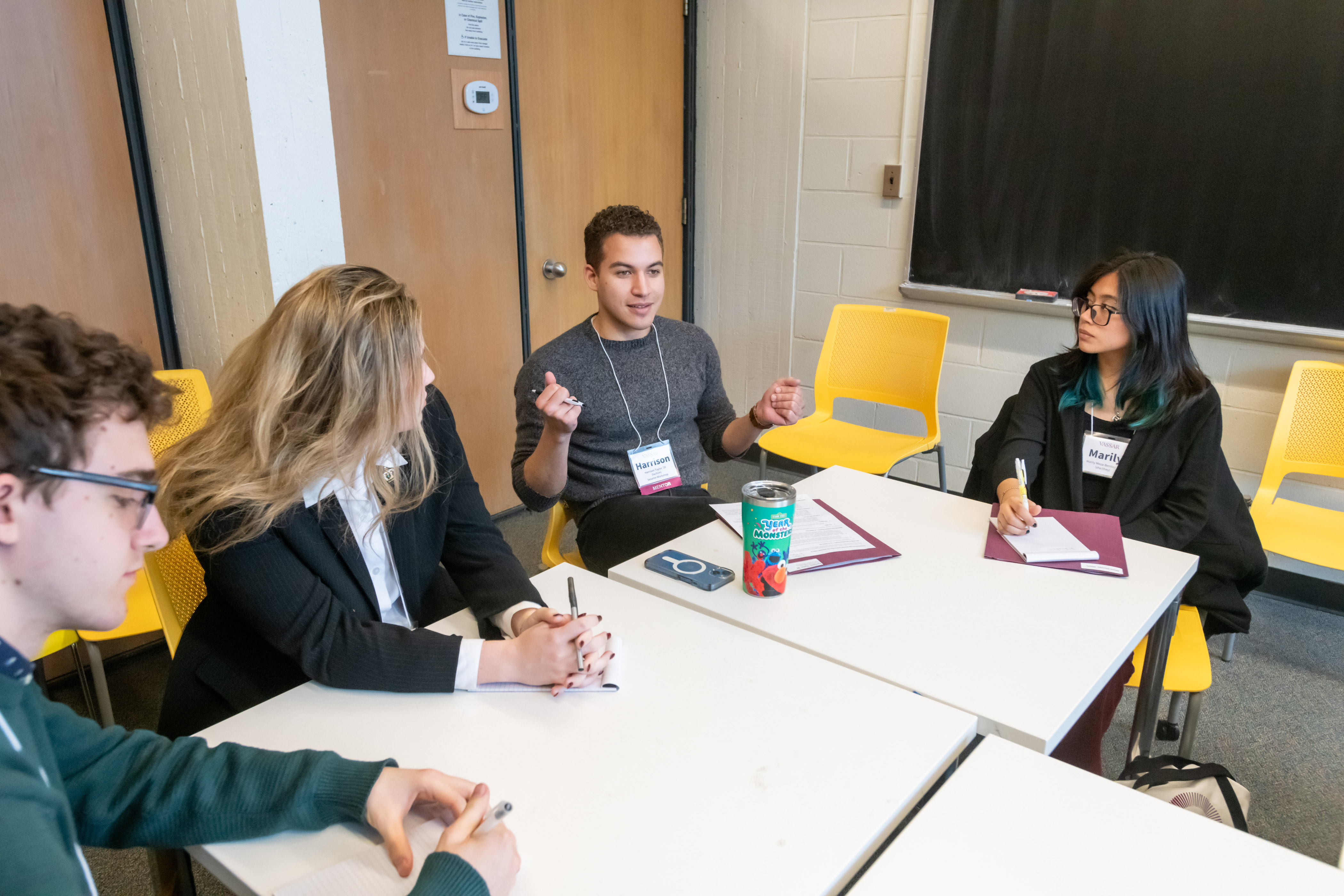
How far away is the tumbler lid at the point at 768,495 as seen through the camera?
1.33m

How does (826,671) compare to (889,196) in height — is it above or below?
below

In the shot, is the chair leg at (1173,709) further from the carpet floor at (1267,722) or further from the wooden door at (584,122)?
the wooden door at (584,122)

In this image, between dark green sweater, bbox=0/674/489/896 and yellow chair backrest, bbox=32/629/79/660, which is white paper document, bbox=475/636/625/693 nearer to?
dark green sweater, bbox=0/674/489/896

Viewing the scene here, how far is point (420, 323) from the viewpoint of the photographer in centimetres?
133

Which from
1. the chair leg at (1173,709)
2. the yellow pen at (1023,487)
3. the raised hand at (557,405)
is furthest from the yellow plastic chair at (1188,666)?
the raised hand at (557,405)

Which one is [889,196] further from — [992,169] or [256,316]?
[256,316]

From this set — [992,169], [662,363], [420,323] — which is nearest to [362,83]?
[662,363]

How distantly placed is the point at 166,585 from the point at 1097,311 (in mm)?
1990

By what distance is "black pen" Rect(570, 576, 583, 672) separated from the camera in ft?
3.79

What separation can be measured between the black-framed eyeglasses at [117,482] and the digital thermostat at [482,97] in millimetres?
2533

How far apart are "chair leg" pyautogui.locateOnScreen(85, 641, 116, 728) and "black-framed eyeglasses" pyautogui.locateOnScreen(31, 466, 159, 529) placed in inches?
53.6

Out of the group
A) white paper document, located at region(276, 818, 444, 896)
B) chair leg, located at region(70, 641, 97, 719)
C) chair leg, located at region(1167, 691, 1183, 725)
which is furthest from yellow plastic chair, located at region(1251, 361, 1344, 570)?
chair leg, located at region(70, 641, 97, 719)

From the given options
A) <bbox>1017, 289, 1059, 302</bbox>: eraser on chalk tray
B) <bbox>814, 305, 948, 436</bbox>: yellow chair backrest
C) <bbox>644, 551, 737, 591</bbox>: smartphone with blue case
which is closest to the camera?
<bbox>644, 551, 737, 591</bbox>: smartphone with blue case

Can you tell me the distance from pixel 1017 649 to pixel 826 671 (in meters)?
0.30
